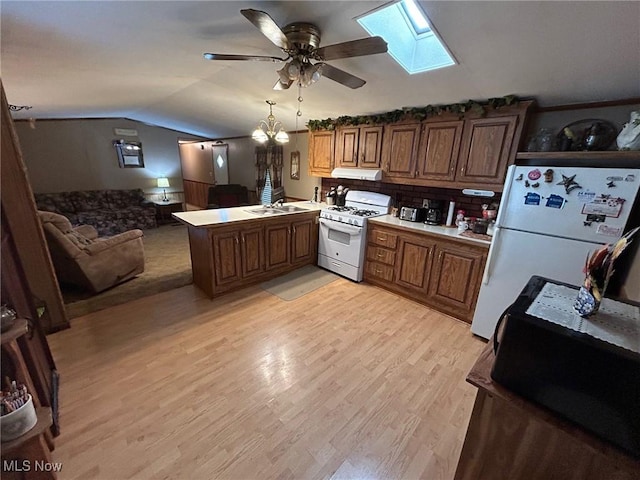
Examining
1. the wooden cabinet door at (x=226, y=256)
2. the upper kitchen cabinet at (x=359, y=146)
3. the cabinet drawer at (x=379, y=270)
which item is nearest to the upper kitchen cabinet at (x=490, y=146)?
the upper kitchen cabinet at (x=359, y=146)

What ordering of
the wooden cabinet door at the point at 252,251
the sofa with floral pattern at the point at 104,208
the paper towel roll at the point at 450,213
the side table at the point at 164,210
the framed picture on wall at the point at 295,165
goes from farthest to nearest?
the side table at the point at 164,210
the sofa with floral pattern at the point at 104,208
the framed picture on wall at the point at 295,165
the wooden cabinet door at the point at 252,251
the paper towel roll at the point at 450,213

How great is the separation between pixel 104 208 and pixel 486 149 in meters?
7.18

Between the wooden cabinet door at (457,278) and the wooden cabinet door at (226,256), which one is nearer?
the wooden cabinet door at (457,278)

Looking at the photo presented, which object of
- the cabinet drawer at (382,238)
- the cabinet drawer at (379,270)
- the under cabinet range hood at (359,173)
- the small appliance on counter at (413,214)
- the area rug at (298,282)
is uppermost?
the under cabinet range hood at (359,173)

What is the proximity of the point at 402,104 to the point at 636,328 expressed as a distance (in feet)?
8.90

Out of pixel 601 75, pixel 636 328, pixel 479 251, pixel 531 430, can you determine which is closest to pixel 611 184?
pixel 601 75

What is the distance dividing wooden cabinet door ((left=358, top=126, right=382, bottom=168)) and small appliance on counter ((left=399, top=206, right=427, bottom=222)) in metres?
0.69

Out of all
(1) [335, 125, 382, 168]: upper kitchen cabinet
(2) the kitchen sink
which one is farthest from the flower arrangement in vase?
(2) the kitchen sink

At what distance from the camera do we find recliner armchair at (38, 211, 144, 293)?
2.53 m

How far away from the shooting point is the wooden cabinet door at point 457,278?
2.51 m

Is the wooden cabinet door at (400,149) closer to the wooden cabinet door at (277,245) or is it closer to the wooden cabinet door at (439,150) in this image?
the wooden cabinet door at (439,150)

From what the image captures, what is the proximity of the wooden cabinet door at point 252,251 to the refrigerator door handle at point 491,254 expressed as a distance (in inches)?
94.3

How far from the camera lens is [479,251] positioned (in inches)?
96.4

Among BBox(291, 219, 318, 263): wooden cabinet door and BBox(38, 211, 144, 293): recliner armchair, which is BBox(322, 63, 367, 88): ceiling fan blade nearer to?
BBox(291, 219, 318, 263): wooden cabinet door
